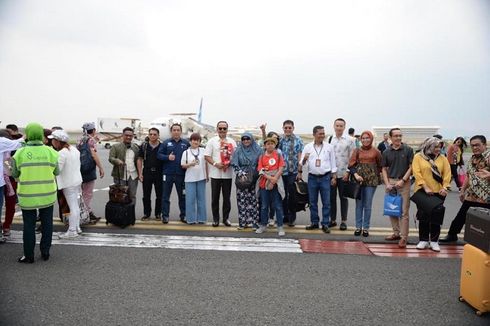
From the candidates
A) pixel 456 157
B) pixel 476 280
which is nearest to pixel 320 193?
pixel 476 280

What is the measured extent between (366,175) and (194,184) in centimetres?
319

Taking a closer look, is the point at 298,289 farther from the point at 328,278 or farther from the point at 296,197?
the point at 296,197

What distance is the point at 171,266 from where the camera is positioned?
15.0 ft

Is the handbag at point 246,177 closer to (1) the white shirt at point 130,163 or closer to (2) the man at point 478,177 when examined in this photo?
(1) the white shirt at point 130,163

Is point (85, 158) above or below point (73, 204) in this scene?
above

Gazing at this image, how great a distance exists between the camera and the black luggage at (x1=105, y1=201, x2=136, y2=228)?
644 centimetres

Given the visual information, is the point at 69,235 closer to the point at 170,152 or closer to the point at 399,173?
the point at 170,152

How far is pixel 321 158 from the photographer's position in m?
6.45

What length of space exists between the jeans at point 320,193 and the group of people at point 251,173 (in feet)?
0.06

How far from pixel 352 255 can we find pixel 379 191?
7.08m

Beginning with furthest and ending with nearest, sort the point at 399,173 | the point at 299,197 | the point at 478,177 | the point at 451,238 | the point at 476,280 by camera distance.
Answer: the point at 299,197
the point at 451,238
the point at 399,173
the point at 478,177
the point at 476,280

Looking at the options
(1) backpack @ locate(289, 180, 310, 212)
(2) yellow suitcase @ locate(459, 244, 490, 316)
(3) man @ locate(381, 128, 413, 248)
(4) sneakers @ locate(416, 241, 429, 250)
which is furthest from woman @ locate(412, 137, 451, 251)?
(1) backpack @ locate(289, 180, 310, 212)

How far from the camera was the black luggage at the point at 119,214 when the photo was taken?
6.44 meters

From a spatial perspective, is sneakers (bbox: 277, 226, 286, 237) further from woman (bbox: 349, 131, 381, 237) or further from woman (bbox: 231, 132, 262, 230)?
woman (bbox: 349, 131, 381, 237)
